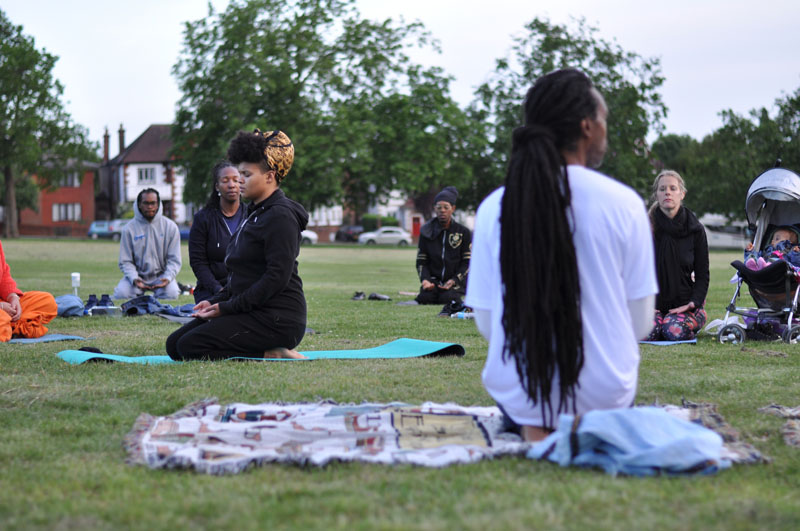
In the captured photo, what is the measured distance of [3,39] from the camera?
51.1 metres

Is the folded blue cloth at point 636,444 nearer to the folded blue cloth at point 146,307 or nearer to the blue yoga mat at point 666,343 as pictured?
the blue yoga mat at point 666,343

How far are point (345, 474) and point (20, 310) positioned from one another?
234 inches

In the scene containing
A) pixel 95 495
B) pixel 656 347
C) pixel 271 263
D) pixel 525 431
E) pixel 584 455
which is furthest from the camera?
pixel 656 347

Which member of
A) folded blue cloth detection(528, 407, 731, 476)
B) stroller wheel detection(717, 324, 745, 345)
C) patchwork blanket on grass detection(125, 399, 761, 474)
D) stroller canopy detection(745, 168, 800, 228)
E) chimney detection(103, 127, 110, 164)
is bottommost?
stroller wheel detection(717, 324, 745, 345)

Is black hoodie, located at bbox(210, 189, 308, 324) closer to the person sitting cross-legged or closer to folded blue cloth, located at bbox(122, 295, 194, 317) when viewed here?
folded blue cloth, located at bbox(122, 295, 194, 317)

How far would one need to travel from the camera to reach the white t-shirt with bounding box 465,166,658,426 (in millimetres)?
3621

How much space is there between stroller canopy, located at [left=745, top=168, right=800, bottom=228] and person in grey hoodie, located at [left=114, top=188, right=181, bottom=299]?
7.40 metres

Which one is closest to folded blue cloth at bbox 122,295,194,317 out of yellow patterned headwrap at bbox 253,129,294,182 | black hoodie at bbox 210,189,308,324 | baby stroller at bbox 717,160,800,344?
black hoodie at bbox 210,189,308,324

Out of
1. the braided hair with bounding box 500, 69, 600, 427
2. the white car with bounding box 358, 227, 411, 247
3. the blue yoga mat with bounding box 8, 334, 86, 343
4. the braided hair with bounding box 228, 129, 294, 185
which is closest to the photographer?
the braided hair with bounding box 500, 69, 600, 427

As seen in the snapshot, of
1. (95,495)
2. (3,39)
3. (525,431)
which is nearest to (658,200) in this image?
(525,431)

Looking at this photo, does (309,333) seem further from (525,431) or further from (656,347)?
(525,431)

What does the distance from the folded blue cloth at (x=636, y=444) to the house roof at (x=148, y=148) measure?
2979 inches

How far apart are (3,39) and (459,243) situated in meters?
47.1

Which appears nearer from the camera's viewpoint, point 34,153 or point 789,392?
point 789,392
